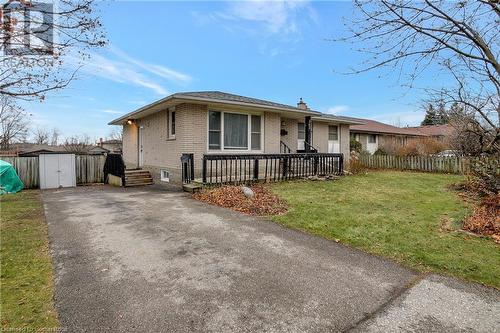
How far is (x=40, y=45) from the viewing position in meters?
3.62

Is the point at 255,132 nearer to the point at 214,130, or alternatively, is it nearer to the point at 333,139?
the point at 214,130

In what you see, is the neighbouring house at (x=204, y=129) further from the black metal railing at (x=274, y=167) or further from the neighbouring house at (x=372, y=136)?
the neighbouring house at (x=372, y=136)

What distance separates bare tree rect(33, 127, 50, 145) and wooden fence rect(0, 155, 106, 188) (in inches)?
1362

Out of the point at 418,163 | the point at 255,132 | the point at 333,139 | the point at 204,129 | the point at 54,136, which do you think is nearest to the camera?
the point at 204,129

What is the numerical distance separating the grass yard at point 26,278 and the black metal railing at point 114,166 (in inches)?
278

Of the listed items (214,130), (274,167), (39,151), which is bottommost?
(274,167)

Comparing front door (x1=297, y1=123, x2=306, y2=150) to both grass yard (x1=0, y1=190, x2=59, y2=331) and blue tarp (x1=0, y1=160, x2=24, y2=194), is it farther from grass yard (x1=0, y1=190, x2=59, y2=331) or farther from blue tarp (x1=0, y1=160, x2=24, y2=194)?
blue tarp (x1=0, y1=160, x2=24, y2=194)

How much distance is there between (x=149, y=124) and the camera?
14109mm

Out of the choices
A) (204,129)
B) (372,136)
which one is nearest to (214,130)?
(204,129)

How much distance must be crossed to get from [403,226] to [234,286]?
3.74 metres

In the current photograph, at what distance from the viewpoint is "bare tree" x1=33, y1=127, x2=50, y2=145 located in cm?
4172

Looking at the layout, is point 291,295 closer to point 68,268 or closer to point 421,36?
point 68,268

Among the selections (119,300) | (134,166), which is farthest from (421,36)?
(134,166)

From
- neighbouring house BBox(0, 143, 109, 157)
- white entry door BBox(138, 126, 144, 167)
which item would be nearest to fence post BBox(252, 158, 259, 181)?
white entry door BBox(138, 126, 144, 167)
